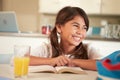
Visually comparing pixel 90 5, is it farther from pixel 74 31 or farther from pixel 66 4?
pixel 74 31

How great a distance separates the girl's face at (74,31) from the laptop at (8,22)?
5.05ft

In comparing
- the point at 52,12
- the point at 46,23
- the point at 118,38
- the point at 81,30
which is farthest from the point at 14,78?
the point at 46,23

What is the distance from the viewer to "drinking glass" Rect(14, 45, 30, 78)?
0.96m

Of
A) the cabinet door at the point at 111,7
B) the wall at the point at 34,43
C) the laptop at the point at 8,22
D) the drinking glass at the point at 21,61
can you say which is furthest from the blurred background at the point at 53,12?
the drinking glass at the point at 21,61

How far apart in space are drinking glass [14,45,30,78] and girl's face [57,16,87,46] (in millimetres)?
506

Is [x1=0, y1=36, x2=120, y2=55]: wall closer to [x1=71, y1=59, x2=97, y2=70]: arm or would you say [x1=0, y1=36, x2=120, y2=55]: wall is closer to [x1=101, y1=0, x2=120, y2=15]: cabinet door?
[x1=101, y1=0, x2=120, y2=15]: cabinet door

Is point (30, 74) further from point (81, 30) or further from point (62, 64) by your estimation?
point (81, 30)

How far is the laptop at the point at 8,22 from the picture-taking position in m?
2.98

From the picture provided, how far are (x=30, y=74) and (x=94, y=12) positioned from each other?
2467mm

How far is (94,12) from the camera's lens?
11.1ft

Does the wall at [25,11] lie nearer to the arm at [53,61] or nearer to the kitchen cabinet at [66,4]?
the kitchen cabinet at [66,4]

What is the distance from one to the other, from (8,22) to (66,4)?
0.88 meters

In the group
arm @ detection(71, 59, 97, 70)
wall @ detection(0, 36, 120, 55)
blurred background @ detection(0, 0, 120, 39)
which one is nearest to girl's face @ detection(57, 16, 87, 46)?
arm @ detection(71, 59, 97, 70)

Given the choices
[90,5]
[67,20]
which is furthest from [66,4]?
[67,20]
